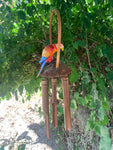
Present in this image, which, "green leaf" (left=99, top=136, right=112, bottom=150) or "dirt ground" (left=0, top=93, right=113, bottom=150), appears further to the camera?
"dirt ground" (left=0, top=93, right=113, bottom=150)

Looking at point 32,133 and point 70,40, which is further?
point 32,133

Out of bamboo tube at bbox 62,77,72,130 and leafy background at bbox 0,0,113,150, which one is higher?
leafy background at bbox 0,0,113,150

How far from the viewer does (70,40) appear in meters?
0.72

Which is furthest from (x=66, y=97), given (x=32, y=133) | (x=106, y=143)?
(x=32, y=133)

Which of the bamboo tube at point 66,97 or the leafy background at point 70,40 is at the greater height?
the leafy background at point 70,40

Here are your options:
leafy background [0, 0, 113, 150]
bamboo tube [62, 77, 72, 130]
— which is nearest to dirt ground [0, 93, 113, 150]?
leafy background [0, 0, 113, 150]

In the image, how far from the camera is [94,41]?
2.68 ft

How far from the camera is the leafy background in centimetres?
67

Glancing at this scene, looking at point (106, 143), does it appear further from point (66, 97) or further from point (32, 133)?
point (32, 133)

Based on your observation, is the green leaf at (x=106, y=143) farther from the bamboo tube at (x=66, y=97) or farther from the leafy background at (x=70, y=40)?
the bamboo tube at (x=66, y=97)

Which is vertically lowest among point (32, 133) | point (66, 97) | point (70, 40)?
point (32, 133)

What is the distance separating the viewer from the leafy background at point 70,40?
26.5 inches

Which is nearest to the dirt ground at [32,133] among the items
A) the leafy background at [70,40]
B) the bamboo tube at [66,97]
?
the leafy background at [70,40]

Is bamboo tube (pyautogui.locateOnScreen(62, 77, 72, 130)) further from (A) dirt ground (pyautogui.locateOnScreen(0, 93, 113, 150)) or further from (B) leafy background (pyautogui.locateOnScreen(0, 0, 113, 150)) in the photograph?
(A) dirt ground (pyautogui.locateOnScreen(0, 93, 113, 150))
